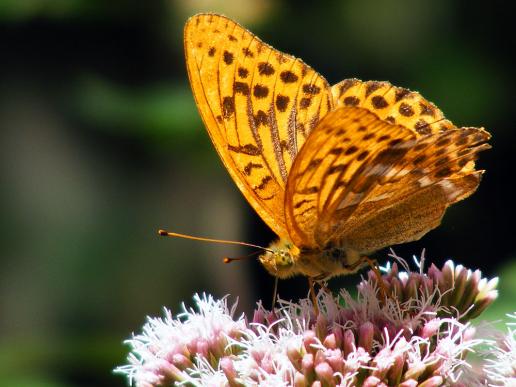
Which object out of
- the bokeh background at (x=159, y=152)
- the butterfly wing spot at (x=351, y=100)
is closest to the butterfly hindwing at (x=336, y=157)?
the butterfly wing spot at (x=351, y=100)

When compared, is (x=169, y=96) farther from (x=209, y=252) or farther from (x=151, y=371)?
(x=151, y=371)

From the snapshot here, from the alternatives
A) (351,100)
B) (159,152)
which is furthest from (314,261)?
(159,152)

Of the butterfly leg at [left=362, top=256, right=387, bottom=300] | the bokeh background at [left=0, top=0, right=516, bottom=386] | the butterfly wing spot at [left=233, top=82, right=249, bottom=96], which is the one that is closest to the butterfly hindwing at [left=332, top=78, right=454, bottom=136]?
the butterfly wing spot at [left=233, top=82, right=249, bottom=96]

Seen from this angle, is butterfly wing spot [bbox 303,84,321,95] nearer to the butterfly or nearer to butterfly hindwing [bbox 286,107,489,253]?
the butterfly

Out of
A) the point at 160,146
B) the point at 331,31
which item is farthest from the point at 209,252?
the point at 331,31

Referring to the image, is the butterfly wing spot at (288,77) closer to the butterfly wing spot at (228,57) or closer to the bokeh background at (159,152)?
the butterfly wing spot at (228,57)

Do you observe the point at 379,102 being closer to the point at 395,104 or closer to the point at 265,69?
the point at 395,104
